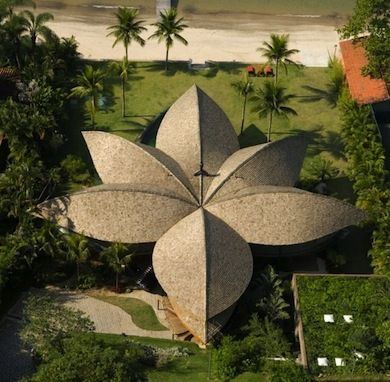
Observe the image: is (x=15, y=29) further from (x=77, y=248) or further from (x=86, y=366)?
(x=86, y=366)

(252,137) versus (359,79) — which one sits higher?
(359,79)

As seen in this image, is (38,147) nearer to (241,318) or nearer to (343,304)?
(241,318)

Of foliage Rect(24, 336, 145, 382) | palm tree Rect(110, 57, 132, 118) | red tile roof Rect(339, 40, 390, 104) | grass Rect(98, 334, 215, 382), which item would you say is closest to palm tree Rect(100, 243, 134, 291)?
grass Rect(98, 334, 215, 382)

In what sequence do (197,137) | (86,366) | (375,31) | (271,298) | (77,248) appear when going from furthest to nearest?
1. (375,31)
2. (197,137)
3. (77,248)
4. (271,298)
5. (86,366)

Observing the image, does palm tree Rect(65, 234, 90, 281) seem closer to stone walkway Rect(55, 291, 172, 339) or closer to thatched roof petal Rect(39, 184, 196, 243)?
thatched roof petal Rect(39, 184, 196, 243)

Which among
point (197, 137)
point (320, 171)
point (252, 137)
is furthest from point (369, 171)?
point (197, 137)

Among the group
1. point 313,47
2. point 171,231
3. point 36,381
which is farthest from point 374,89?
point 36,381

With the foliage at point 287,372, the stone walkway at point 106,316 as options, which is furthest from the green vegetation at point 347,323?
the stone walkway at point 106,316

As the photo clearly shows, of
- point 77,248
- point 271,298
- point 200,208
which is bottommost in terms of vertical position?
point 271,298
